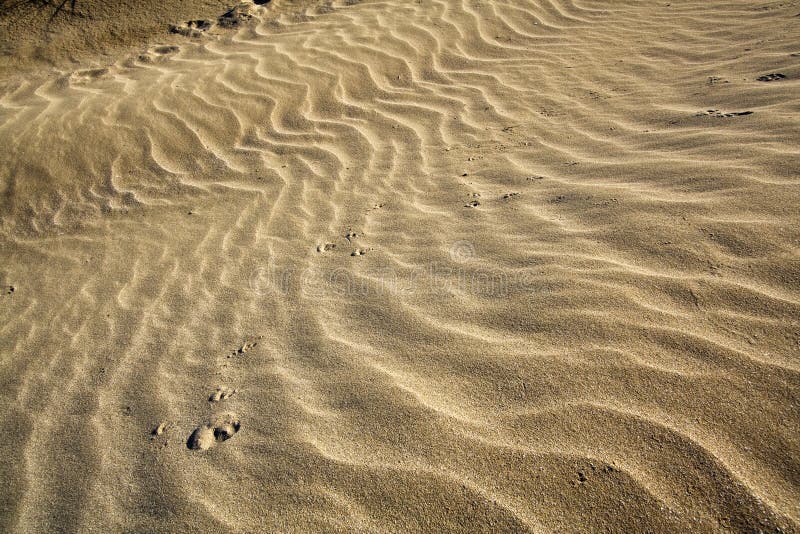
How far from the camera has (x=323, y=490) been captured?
144 centimetres

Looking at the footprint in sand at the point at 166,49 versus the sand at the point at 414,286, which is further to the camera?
the footprint in sand at the point at 166,49

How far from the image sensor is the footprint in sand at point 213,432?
1704mm

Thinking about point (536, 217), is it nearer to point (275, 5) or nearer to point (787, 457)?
point (787, 457)

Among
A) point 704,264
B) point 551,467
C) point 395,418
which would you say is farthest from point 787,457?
point 395,418

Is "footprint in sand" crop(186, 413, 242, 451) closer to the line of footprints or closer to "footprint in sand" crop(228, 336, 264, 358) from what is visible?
the line of footprints

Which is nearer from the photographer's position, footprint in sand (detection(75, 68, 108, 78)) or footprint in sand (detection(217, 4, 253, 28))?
footprint in sand (detection(75, 68, 108, 78))

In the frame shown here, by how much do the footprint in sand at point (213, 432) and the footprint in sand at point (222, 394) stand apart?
0.33ft

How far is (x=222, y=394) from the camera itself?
1.90 meters

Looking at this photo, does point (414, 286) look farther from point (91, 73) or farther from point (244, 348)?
point (91, 73)

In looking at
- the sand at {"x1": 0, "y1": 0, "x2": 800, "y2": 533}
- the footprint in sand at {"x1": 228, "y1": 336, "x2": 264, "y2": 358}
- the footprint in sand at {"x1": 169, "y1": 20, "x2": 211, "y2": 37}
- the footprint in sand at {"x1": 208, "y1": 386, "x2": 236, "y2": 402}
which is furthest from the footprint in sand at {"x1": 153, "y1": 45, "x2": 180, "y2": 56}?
the footprint in sand at {"x1": 208, "y1": 386, "x2": 236, "y2": 402}

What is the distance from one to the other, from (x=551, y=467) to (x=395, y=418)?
0.53 metres

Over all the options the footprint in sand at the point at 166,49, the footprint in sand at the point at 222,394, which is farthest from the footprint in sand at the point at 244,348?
the footprint in sand at the point at 166,49

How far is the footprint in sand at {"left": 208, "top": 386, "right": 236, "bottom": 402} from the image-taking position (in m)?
1.88

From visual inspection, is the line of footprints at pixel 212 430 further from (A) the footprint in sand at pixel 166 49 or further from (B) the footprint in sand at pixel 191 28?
(B) the footprint in sand at pixel 191 28
